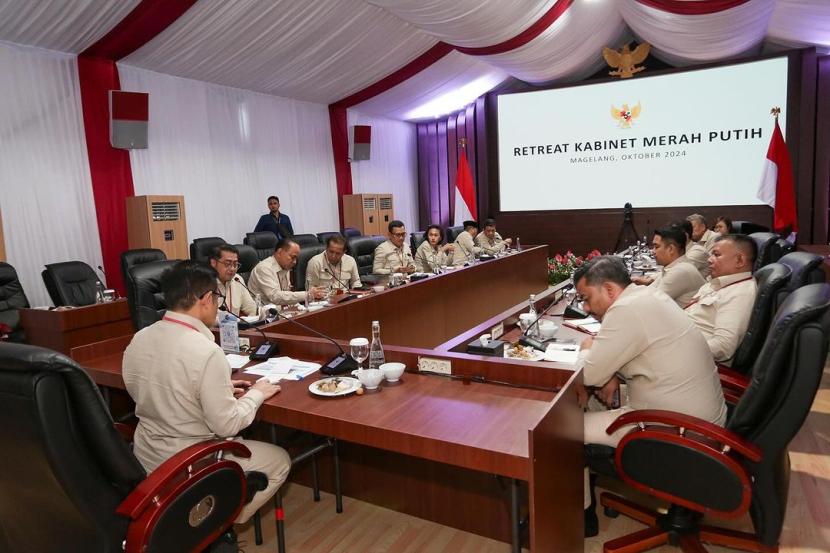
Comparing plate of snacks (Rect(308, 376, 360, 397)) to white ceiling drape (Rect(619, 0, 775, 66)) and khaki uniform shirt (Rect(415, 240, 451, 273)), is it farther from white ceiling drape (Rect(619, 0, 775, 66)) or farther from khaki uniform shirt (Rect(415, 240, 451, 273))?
white ceiling drape (Rect(619, 0, 775, 66))

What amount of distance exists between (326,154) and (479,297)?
4.45 m

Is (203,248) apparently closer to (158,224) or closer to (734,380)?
(158,224)

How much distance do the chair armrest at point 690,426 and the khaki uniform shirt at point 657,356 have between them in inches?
4.2

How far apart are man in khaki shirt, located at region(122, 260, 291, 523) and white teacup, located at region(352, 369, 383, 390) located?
0.33 meters

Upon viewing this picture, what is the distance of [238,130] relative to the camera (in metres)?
7.04

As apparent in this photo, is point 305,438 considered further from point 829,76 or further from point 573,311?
point 829,76

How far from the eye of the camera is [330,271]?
441 centimetres

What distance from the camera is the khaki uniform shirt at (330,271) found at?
14.6ft

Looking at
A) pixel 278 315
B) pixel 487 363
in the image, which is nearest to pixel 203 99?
pixel 278 315

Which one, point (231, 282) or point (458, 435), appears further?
point (231, 282)

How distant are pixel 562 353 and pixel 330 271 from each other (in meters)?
2.57

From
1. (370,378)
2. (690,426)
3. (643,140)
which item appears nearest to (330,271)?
(370,378)

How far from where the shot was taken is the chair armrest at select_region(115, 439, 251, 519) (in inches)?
49.1

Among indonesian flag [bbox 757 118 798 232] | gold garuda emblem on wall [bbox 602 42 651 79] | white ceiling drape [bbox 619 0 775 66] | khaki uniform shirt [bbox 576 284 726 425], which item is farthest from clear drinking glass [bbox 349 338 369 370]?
gold garuda emblem on wall [bbox 602 42 651 79]
